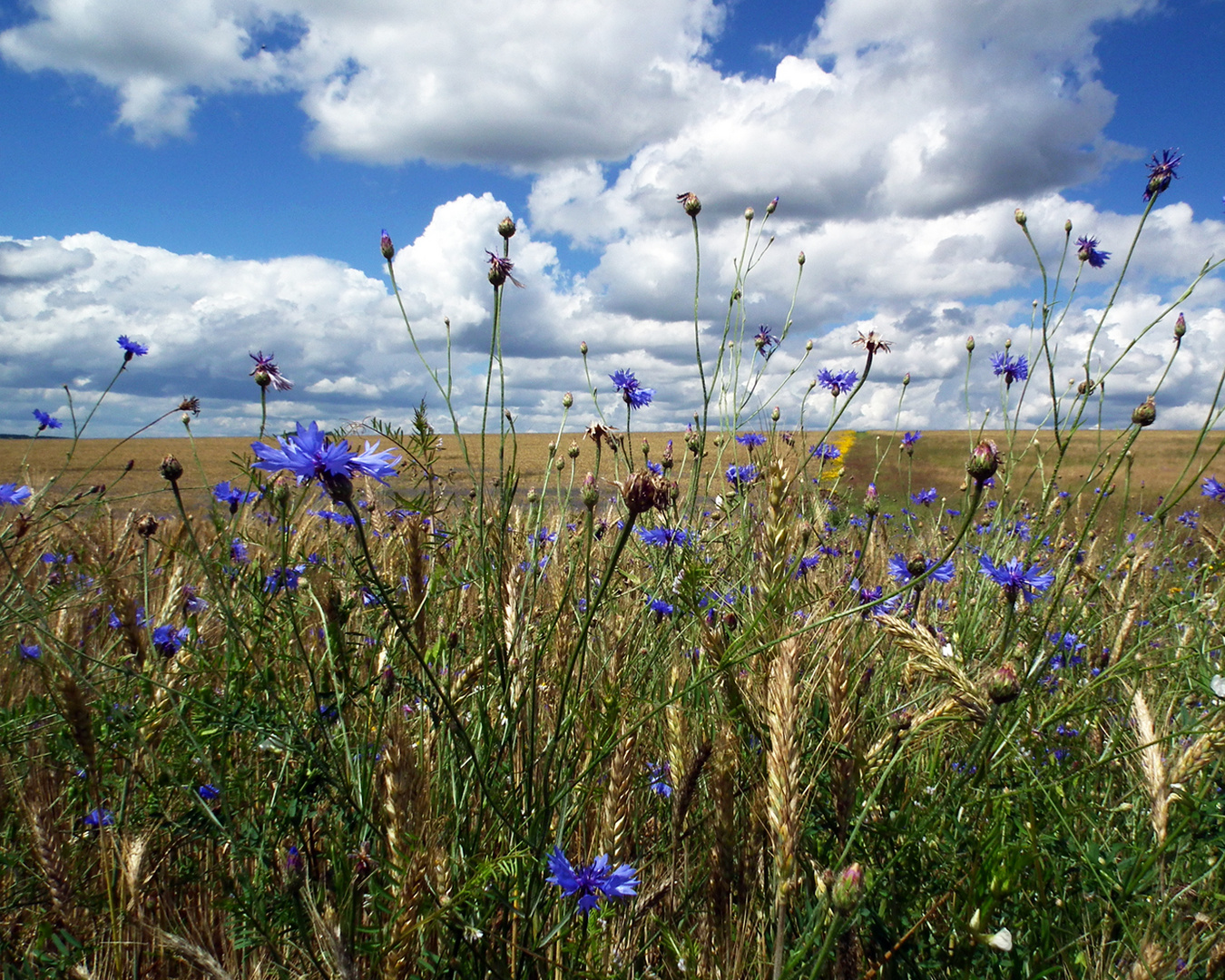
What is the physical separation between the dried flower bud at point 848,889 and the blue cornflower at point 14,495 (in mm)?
2740

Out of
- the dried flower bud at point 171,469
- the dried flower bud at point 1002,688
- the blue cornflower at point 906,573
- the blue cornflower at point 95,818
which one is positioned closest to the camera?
the dried flower bud at point 1002,688

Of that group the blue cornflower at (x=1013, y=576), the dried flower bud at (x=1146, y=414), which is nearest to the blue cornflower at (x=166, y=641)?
the blue cornflower at (x=1013, y=576)

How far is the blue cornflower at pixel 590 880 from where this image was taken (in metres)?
1.30

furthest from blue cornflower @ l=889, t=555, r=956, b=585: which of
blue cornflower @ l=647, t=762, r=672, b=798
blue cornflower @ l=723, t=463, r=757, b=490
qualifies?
blue cornflower @ l=647, t=762, r=672, b=798

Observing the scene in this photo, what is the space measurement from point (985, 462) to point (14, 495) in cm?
309

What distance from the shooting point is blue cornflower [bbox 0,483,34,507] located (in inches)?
96.6

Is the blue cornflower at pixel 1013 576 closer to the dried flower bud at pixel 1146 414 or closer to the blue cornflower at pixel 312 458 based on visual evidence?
the dried flower bud at pixel 1146 414

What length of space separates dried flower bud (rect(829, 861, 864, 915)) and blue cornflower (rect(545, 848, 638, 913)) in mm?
485

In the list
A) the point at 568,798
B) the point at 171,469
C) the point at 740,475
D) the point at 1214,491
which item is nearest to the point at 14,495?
the point at 171,469

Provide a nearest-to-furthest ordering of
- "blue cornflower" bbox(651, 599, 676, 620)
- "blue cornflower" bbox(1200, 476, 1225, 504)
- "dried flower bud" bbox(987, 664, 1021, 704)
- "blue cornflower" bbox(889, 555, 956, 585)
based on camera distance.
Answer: "dried flower bud" bbox(987, 664, 1021, 704)
"blue cornflower" bbox(651, 599, 676, 620)
"blue cornflower" bbox(889, 555, 956, 585)
"blue cornflower" bbox(1200, 476, 1225, 504)

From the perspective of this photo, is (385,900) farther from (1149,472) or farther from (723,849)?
(1149,472)

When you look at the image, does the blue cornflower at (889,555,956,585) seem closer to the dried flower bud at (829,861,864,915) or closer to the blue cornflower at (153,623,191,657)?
the dried flower bud at (829,861,864,915)

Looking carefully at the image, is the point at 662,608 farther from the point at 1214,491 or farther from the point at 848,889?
the point at 1214,491

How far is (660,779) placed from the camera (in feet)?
6.98
